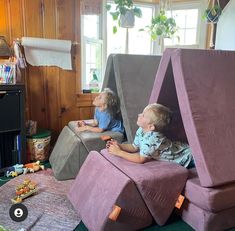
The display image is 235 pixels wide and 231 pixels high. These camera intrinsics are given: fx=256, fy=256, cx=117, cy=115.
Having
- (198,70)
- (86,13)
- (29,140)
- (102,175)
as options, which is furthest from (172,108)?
(86,13)

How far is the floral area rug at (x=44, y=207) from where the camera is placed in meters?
1.73

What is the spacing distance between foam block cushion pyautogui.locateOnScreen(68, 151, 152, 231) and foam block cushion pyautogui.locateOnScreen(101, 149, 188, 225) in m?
0.05

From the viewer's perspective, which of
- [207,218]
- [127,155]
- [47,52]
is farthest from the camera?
[47,52]

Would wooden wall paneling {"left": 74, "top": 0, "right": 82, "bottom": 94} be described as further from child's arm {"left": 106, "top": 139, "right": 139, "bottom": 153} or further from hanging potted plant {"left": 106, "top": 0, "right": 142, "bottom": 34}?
child's arm {"left": 106, "top": 139, "right": 139, "bottom": 153}

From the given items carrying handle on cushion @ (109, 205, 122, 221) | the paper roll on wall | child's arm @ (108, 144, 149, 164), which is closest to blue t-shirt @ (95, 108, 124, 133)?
child's arm @ (108, 144, 149, 164)

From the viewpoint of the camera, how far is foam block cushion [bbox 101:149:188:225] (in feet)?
5.22

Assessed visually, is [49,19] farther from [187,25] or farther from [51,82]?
[187,25]

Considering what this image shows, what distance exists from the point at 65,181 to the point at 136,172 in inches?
40.3

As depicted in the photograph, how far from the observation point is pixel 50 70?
3145mm

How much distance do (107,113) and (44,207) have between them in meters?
1.04

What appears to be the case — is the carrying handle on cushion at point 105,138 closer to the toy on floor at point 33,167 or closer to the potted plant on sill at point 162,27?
the toy on floor at point 33,167

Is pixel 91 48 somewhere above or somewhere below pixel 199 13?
below

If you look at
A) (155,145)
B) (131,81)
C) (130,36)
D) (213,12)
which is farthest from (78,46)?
(155,145)

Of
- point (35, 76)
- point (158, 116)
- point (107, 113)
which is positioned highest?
point (35, 76)
